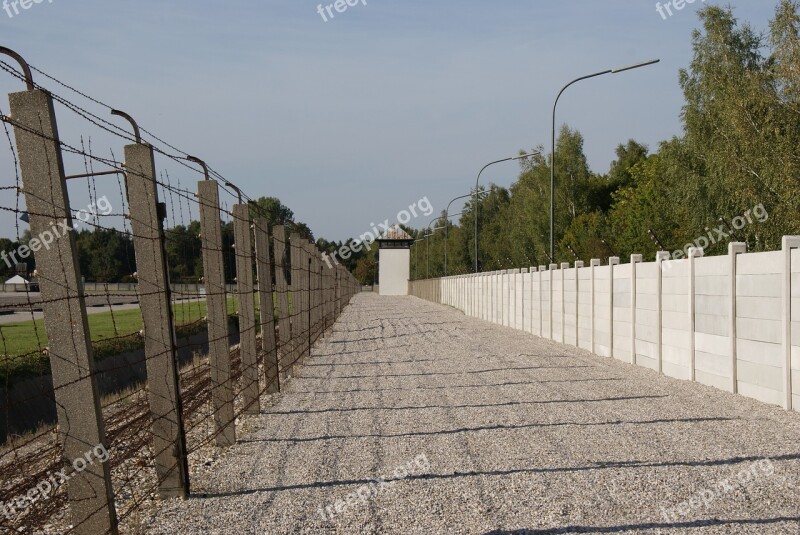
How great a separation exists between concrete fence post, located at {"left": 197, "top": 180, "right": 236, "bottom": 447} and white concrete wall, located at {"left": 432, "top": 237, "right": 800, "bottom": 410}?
248 inches

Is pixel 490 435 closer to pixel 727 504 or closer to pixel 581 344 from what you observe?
pixel 727 504

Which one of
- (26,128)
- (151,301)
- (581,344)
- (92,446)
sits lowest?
(581,344)

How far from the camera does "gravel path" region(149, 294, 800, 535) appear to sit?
233 inches

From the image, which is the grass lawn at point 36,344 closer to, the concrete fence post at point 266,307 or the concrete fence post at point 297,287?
the concrete fence post at point 266,307

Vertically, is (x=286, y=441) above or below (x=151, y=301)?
below

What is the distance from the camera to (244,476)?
7398mm

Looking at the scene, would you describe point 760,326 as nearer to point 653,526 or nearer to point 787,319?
point 787,319

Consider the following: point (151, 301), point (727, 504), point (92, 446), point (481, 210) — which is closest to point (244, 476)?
point (151, 301)

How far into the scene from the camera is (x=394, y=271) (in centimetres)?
12469

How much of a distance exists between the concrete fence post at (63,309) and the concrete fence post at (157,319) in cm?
141

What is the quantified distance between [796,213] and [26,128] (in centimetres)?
2959

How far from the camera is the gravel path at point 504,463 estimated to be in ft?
19.4

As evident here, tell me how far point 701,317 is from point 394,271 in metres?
111

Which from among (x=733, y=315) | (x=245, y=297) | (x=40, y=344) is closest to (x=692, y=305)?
(x=733, y=315)
